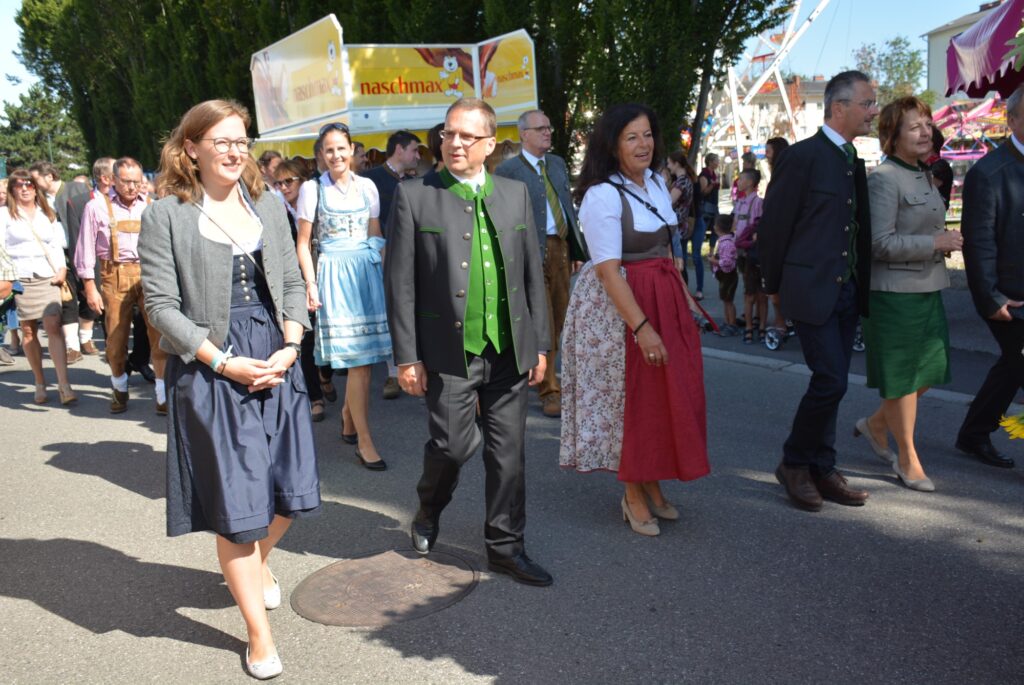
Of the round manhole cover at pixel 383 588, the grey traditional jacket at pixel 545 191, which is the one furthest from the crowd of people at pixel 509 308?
the grey traditional jacket at pixel 545 191

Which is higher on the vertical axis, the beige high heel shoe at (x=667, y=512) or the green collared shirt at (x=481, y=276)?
the green collared shirt at (x=481, y=276)

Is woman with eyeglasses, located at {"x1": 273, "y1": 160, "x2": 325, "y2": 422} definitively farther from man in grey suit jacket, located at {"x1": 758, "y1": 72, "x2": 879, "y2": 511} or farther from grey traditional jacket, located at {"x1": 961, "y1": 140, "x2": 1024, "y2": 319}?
grey traditional jacket, located at {"x1": 961, "y1": 140, "x2": 1024, "y2": 319}

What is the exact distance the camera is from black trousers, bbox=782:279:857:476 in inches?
180

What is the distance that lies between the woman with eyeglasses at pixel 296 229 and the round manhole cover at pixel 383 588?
2.85 meters

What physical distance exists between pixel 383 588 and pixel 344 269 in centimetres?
259

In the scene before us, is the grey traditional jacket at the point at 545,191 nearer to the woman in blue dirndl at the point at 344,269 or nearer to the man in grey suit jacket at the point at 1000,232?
the woman in blue dirndl at the point at 344,269

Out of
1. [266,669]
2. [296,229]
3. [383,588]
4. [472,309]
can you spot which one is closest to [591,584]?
[383,588]

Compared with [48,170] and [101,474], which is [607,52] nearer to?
[48,170]

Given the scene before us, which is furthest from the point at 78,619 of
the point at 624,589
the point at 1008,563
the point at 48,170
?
the point at 48,170

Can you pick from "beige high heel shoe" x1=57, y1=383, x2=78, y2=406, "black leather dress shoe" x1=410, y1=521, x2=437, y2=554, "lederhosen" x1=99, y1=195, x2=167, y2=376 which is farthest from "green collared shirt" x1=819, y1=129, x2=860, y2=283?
"beige high heel shoe" x1=57, y1=383, x2=78, y2=406

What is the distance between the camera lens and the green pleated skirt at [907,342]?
4914 mm

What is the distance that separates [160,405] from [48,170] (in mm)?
4783

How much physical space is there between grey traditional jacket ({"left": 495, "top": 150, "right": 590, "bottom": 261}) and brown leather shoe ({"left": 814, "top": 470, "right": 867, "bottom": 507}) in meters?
2.37

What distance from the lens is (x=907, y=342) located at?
16.1 feet
